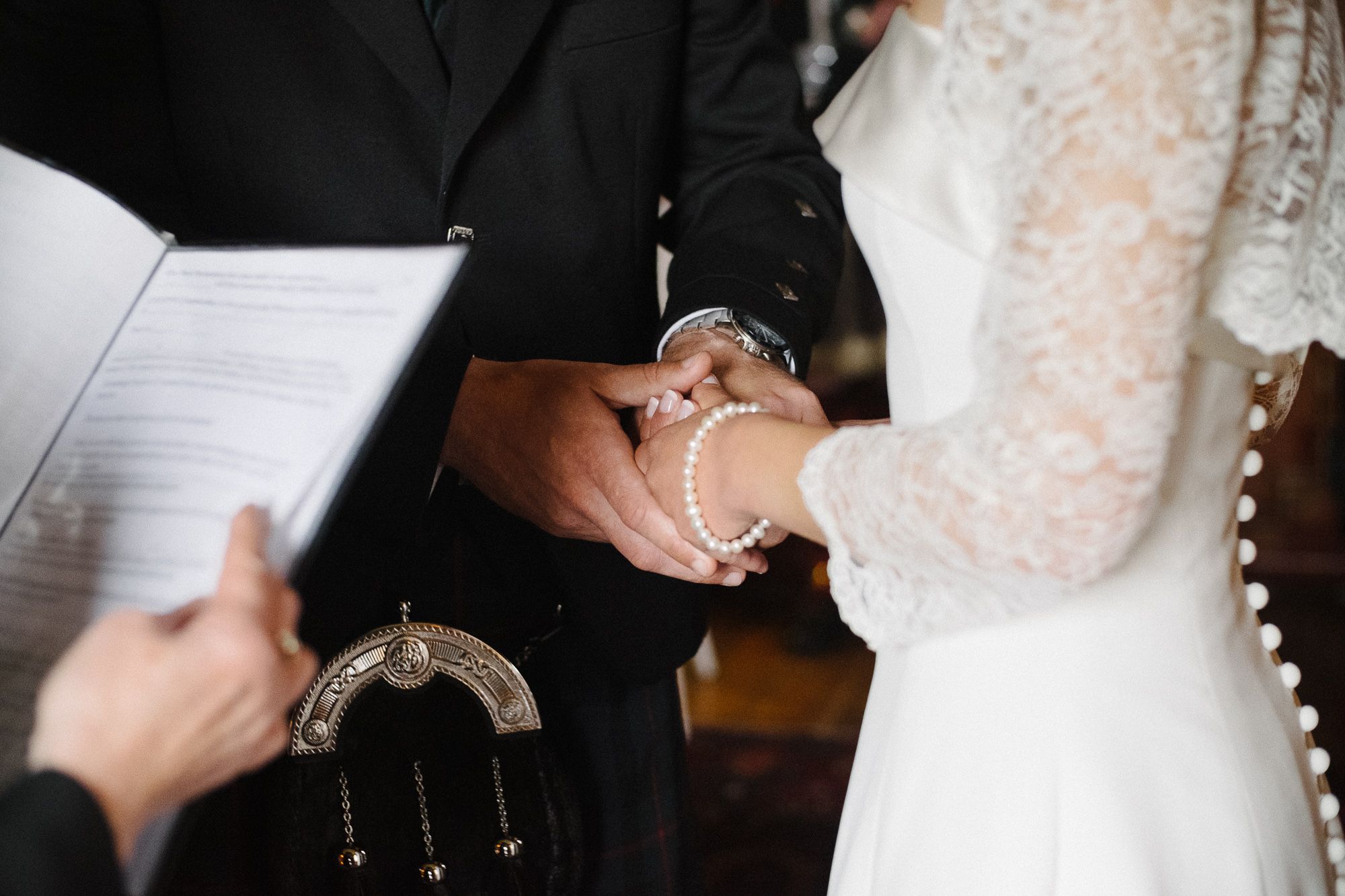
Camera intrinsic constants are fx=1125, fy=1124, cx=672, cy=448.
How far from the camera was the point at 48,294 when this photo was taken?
77 centimetres

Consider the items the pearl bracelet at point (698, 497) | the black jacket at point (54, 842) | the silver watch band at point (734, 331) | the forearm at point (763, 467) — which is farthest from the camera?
the silver watch band at point (734, 331)

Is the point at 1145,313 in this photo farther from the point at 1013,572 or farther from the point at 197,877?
the point at 197,877

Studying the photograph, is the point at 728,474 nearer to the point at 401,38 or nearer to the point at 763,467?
the point at 763,467

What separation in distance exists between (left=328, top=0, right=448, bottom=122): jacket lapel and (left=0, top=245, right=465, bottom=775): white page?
1.46ft

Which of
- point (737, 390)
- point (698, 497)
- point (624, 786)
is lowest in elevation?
point (624, 786)

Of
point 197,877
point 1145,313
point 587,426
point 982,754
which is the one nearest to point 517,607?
point 587,426

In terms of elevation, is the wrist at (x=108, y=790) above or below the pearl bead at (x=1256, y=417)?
below

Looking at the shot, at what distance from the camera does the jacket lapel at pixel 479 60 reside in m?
1.15

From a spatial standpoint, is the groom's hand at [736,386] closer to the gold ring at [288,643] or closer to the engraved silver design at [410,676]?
the engraved silver design at [410,676]

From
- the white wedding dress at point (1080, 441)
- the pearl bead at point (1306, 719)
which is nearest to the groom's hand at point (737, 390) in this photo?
the white wedding dress at point (1080, 441)

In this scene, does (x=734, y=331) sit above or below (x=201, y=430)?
above

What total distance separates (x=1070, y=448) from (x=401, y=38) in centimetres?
80

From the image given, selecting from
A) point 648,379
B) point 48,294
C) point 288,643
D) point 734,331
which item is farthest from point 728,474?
point 48,294

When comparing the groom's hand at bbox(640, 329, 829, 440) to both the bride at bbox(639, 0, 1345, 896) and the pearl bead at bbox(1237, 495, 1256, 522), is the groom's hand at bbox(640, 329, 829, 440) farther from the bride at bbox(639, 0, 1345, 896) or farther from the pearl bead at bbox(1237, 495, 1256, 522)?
the pearl bead at bbox(1237, 495, 1256, 522)
